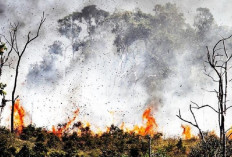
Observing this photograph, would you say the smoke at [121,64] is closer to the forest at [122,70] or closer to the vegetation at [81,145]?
the forest at [122,70]

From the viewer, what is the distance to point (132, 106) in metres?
49.6

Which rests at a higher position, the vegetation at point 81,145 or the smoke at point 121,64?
the smoke at point 121,64

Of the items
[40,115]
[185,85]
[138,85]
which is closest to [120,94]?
[138,85]

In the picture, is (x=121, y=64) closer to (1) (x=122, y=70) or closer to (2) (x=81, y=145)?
(1) (x=122, y=70)

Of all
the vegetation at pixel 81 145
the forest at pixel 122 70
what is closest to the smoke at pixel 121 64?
the forest at pixel 122 70

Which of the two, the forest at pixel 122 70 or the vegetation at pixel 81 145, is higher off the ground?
the forest at pixel 122 70

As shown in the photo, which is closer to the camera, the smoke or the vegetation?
the vegetation

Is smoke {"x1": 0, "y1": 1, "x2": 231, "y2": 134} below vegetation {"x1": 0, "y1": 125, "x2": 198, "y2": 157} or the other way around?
the other way around

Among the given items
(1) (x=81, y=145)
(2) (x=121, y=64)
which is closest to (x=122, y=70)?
(2) (x=121, y=64)

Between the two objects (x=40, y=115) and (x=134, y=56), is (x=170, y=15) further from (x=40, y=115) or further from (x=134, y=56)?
(x=40, y=115)

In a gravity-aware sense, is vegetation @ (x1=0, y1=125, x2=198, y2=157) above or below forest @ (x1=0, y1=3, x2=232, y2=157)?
below

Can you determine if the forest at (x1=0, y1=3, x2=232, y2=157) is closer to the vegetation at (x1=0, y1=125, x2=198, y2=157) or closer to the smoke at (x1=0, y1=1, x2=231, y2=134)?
the smoke at (x1=0, y1=1, x2=231, y2=134)

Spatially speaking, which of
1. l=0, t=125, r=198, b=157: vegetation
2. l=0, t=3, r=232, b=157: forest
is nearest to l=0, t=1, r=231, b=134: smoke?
l=0, t=3, r=232, b=157: forest

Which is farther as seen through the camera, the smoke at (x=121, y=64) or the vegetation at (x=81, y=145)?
the smoke at (x=121, y=64)
